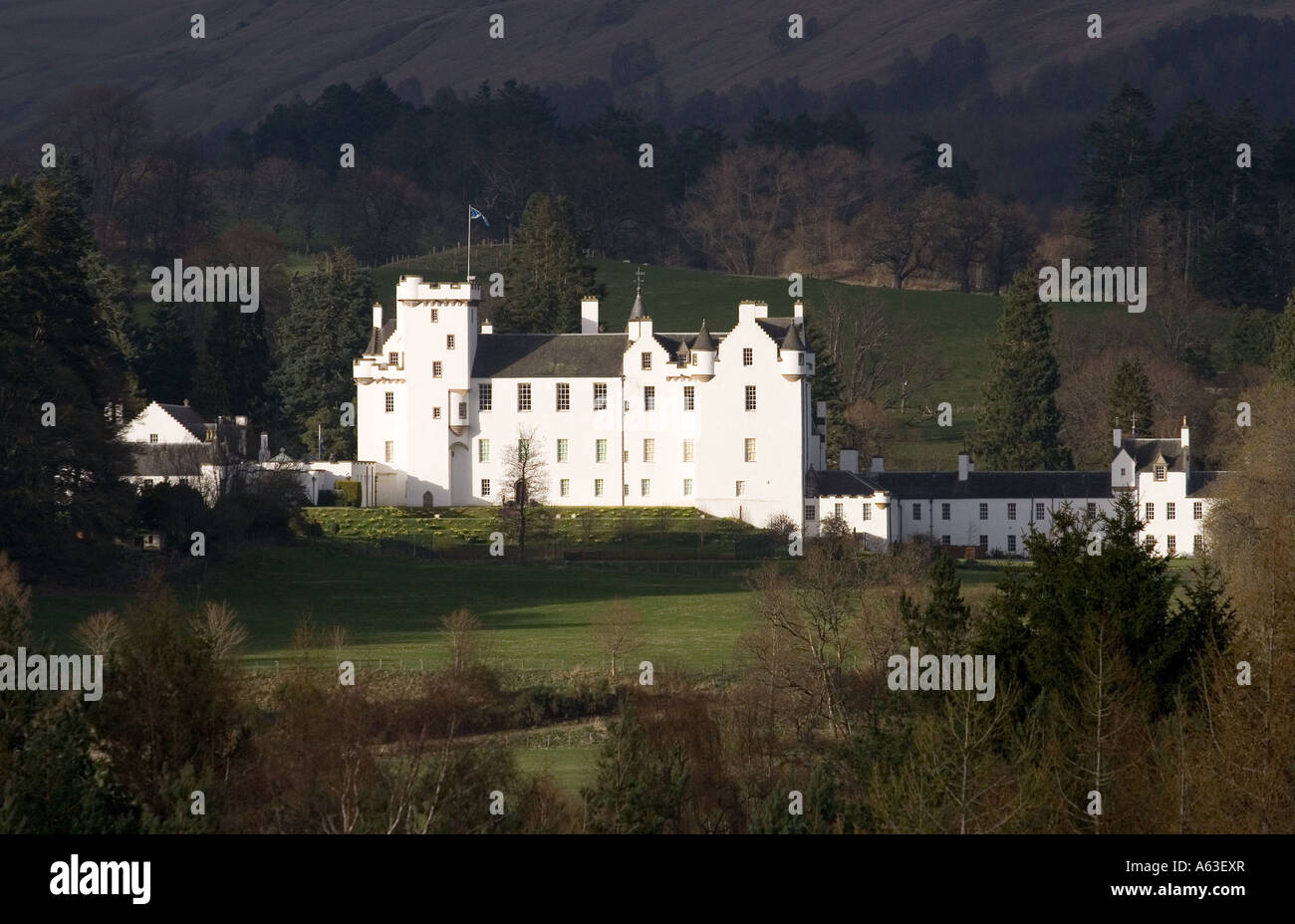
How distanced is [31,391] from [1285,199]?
3137 inches

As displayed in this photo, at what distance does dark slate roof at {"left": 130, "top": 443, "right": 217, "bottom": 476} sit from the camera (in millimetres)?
73438

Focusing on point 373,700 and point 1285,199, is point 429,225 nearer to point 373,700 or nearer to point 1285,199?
point 1285,199

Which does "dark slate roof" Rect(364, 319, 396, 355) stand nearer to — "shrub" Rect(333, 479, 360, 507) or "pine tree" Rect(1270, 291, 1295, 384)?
"shrub" Rect(333, 479, 360, 507)

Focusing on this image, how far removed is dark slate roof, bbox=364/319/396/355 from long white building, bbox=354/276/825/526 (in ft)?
3.35

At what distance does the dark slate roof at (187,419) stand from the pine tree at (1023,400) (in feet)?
95.2

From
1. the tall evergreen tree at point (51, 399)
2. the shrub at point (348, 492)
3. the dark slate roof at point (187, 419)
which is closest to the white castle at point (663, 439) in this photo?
the shrub at point (348, 492)

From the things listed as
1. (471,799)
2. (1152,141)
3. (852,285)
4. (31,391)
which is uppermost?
(1152,141)

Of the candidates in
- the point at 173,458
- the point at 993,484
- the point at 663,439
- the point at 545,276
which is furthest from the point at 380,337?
the point at 993,484

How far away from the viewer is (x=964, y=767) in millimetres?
30562

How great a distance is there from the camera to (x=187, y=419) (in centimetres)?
8019

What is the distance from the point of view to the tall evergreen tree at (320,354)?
88.1m

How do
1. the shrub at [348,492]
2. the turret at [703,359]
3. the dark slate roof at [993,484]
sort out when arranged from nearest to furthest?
the shrub at [348,492] → the turret at [703,359] → the dark slate roof at [993,484]

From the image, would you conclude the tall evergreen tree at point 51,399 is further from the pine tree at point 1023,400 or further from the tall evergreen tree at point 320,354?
the pine tree at point 1023,400
